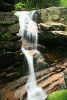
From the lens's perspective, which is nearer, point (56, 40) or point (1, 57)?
point (1, 57)

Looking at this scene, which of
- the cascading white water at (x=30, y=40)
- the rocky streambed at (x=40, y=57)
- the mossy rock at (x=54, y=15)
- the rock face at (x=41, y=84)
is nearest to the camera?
the rock face at (x=41, y=84)

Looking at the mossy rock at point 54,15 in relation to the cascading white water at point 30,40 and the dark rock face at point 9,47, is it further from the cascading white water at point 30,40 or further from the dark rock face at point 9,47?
the dark rock face at point 9,47

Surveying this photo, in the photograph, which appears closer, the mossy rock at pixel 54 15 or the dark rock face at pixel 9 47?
the dark rock face at pixel 9 47

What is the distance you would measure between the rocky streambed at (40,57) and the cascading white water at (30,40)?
0.33 meters

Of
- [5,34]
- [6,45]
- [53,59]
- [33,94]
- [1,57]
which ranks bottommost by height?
[33,94]

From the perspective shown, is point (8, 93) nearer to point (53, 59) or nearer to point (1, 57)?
point (1, 57)

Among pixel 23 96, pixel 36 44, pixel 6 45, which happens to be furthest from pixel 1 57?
pixel 36 44

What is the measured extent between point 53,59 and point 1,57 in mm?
5103

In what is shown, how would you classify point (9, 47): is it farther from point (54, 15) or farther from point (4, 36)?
point (54, 15)

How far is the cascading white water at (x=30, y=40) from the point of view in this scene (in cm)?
778

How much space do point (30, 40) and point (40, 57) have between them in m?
2.17

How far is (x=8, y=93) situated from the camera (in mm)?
7555

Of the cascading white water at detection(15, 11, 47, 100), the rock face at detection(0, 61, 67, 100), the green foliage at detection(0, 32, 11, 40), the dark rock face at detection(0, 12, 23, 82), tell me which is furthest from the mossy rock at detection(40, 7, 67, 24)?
the green foliage at detection(0, 32, 11, 40)

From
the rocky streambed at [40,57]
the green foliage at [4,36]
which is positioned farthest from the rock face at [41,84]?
the green foliage at [4,36]
